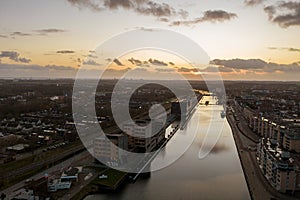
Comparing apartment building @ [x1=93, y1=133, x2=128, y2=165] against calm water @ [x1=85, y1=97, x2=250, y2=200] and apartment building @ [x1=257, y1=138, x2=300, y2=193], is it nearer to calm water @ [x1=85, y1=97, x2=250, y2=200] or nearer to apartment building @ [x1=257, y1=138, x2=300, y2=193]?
calm water @ [x1=85, y1=97, x2=250, y2=200]

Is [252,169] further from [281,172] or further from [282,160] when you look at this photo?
[281,172]

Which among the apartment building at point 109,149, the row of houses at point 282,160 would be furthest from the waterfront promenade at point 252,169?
the apartment building at point 109,149

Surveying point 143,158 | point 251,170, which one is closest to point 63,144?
point 143,158

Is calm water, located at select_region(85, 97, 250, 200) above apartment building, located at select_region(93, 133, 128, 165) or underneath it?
underneath

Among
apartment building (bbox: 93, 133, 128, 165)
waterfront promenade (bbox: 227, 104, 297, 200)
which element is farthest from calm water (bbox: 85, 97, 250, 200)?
apartment building (bbox: 93, 133, 128, 165)

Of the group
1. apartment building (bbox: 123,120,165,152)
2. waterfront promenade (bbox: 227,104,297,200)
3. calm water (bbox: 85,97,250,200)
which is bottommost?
calm water (bbox: 85,97,250,200)

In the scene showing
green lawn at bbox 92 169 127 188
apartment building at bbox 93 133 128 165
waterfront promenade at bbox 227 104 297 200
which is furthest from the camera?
apartment building at bbox 93 133 128 165

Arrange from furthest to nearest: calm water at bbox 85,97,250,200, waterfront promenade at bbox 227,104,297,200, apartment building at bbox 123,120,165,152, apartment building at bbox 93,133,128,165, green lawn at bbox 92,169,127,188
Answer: apartment building at bbox 123,120,165,152
apartment building at bbox 93,133,128,165
green lawn at bbox 92,169,127,188
calm water at bbox 85,97,250,200
waterfront promenade at bbox 227,104,297,200

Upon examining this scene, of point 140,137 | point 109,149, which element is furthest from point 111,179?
point 140,137

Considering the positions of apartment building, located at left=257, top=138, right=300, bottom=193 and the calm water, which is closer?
apartment building, located at left=257, top=138, right=300, bottom=193
